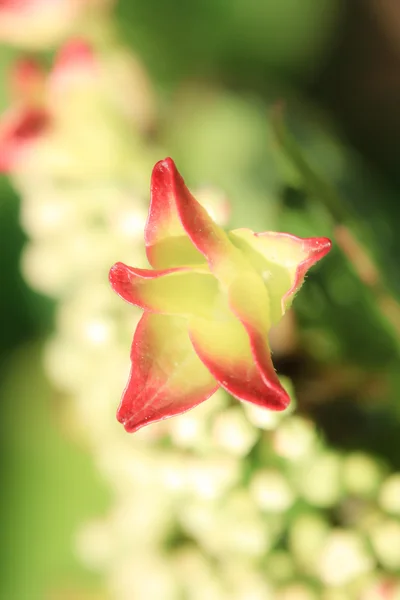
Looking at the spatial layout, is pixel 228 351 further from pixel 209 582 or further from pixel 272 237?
pixel 209 582

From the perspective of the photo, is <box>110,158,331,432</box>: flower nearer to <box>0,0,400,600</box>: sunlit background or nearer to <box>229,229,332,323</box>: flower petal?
<box>229,229,332,323</box>: flower petal

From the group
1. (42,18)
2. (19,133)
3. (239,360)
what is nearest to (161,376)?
(239,360)

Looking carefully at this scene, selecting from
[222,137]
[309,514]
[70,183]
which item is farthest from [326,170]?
[309,514]

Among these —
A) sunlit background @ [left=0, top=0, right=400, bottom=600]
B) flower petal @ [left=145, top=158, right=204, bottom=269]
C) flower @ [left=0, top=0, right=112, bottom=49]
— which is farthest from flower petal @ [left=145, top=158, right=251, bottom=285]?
flower @ [left=0, top=0, right=112, bottom=49]

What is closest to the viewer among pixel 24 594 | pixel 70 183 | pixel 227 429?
pixel 227 429

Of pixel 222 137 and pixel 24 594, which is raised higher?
pixel 222 137

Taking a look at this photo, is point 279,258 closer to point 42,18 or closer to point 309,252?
point 309,252

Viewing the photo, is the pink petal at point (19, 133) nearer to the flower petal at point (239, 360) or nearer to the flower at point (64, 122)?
the flower at point (64, 122)
